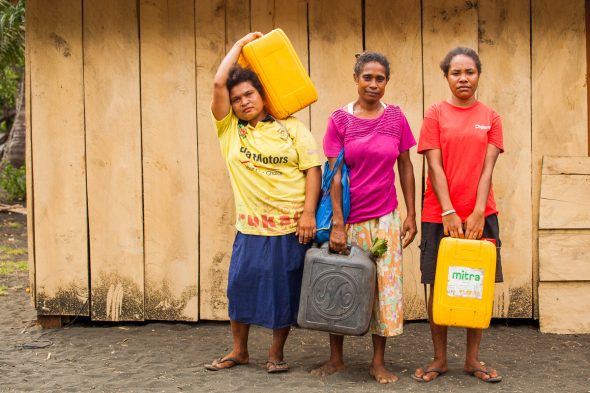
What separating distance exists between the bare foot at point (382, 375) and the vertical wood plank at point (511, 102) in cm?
133

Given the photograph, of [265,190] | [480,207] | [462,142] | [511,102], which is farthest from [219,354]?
[511,102]

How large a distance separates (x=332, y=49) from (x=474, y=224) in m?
1.63

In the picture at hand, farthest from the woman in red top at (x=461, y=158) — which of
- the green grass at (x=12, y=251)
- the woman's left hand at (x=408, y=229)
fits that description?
the green grass at (x=12, y=251)

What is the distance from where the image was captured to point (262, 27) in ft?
15.3

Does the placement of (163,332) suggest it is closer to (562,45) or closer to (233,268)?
(233,268)

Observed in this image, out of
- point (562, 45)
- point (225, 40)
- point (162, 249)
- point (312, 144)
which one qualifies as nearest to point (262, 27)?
point (225, 40)

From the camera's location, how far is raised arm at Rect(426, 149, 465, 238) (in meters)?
3.62

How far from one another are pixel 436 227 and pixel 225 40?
1871 millimetres

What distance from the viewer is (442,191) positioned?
3641 millimetres

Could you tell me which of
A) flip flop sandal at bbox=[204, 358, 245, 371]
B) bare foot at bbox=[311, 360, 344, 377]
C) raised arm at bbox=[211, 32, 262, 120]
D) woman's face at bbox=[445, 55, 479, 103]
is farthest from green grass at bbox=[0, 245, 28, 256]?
woman's face at bbox=[445, 55, 479, 103]

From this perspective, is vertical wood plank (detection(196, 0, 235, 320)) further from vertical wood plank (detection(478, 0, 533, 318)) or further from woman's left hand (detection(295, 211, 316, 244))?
vertical wood plank (detection(478, 0, 533, 318))

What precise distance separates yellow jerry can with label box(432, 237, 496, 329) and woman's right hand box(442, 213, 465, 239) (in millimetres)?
58

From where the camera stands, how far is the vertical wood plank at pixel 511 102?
4.61 meters

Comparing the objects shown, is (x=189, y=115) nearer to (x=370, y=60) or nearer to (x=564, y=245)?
(x=370, y=60)
